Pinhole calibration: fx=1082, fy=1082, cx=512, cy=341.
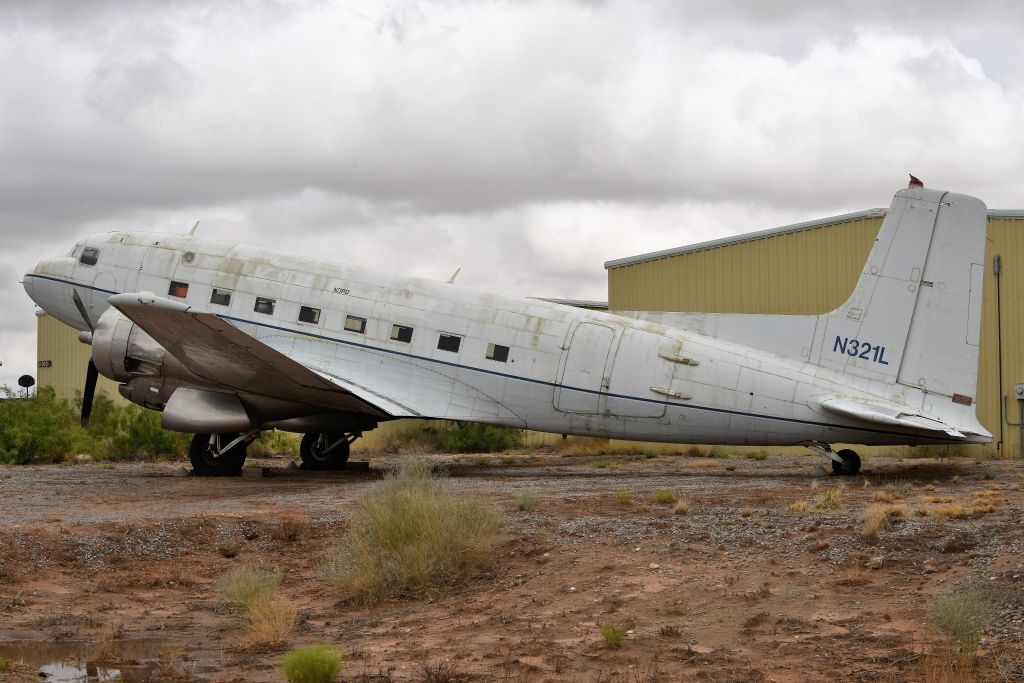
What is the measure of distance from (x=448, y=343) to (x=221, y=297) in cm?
524

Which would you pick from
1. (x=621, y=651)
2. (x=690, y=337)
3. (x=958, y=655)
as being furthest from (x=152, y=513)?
(x=958, y=655)

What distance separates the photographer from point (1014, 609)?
9.87 m

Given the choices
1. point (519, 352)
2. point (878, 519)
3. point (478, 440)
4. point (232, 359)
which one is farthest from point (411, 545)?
point (478, 440)

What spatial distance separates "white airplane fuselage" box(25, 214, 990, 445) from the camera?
20.9m

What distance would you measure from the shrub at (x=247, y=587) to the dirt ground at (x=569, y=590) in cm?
34

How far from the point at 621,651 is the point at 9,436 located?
2578 centimetres

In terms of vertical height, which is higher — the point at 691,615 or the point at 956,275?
the point at 956,275

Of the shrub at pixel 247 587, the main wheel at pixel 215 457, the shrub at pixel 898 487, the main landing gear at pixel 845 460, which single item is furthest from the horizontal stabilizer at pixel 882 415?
the main wheel at pixel 215 457

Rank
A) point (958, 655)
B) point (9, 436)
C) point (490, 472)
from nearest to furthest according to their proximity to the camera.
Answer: point (958, 655) < point (490, 472) < point (9, 436)

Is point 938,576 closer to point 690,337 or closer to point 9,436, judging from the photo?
point 690,337

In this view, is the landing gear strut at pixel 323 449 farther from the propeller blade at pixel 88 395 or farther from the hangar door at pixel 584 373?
the hangar door at pixel 584 373

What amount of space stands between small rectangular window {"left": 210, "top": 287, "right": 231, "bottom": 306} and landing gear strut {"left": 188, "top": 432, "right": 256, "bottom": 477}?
2944 millimetres

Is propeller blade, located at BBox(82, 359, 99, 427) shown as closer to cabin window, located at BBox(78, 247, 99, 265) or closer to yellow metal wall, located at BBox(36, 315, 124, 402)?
cabin window, located at BBox(78, 247, 99, 265)

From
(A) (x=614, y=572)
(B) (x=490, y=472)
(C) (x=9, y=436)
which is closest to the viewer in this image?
(A) (x=614, y=572)
